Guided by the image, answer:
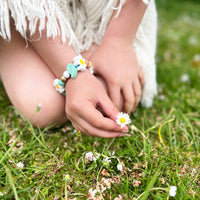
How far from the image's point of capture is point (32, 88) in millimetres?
998

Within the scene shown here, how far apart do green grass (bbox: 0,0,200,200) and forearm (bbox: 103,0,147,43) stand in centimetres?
39

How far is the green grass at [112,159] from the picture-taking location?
701 mm

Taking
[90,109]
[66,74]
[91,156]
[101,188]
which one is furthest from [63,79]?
[101,188]

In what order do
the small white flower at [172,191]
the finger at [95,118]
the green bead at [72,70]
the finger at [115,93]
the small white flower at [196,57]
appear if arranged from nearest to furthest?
the small white flower at [172,191]
the finger at [95,118]
the green bead at [72,70]
the finger at [115,93]
the small white flower at [196,57]

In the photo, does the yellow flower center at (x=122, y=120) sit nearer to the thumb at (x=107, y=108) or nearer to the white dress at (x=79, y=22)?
the thumb at (x=107, y=108)

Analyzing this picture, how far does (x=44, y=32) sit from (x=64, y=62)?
0.48 ft

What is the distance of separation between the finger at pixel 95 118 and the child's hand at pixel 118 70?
0.21m

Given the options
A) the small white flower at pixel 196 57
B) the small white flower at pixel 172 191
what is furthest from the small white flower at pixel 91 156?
the small white flower at pixel 196 57

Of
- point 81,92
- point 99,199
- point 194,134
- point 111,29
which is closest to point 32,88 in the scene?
point 81,92

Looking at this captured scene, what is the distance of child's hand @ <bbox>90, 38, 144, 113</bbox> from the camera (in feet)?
3.19

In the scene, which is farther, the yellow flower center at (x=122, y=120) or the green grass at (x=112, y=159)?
the yellow flower center at (x=122, y=120)

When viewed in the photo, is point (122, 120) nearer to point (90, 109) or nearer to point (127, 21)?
point (90, 109)

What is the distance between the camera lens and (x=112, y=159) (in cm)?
80

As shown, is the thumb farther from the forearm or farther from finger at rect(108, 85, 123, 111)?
the forearm
